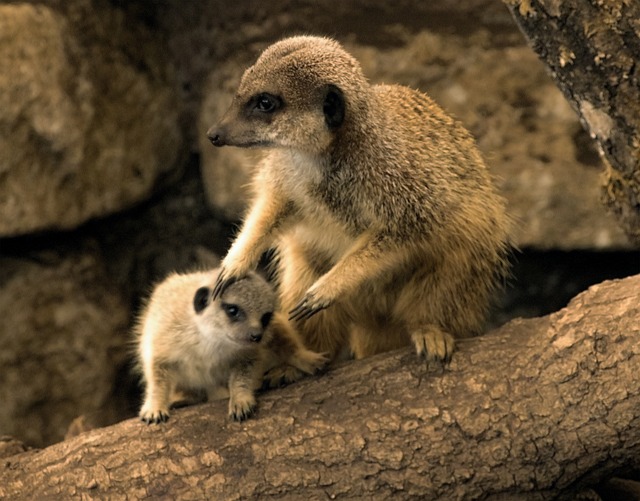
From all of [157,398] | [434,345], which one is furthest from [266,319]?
[434,345]

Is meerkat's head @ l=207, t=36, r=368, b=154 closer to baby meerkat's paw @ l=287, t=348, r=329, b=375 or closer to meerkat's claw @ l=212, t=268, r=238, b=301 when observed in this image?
meerkat's claw @ l=212, t=268, r=238, b=301

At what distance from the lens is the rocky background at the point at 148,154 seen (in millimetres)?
3340

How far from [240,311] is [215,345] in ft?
0.53

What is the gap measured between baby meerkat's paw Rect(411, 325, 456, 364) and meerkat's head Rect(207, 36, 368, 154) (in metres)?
0.59

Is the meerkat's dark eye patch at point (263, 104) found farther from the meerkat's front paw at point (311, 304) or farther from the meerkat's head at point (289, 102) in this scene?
the meerkat's front paw at point (311, 304)

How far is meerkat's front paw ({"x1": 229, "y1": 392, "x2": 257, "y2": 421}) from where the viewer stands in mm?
2504

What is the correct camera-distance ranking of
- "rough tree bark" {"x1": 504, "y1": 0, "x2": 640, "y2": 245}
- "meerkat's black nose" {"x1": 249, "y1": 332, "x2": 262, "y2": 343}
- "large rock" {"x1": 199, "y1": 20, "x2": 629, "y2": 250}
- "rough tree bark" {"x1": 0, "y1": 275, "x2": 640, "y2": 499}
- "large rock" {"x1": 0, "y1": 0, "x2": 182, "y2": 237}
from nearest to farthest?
"rough tree bark" {"x1": 0, "y1": 275, "x2": 640, "y2": 499} < "rough tree bark" {"x1": 504, "y1": 0, "x2": 640, "y2": 245} < "meerkat's black nose" {"x1": 249, "y1": 332, "x2": 262, "y2": 343} < "large rock" {"x1": 0, "y1": 0, "x2": 182, "y2": 237} < "large rock" {"x1": 199, "y1": 20, "x2": 629, "y2": 250}

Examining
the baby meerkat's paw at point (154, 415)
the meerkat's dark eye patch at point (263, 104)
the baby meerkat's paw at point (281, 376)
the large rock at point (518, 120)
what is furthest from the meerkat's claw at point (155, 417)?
the large rock at point (518, 120)

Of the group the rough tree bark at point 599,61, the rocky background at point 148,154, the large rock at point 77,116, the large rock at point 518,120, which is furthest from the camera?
the large rock at point 518,120

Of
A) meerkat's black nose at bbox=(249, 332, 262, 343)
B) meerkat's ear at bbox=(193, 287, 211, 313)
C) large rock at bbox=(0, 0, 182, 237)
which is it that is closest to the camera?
meerkat's black nose at bbox=(249, 332, 262, 343)

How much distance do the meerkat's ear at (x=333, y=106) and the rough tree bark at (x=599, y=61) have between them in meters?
0.55

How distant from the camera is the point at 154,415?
256 cm

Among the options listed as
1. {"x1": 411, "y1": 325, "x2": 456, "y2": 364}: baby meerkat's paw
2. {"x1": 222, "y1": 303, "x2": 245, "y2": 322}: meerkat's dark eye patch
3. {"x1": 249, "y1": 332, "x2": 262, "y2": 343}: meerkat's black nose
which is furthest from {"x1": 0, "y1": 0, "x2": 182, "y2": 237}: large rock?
{"x1": 411, "y1": 325, "x2": 456, "y2": 364}: baby meerkat's paw

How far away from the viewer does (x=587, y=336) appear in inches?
93.3
